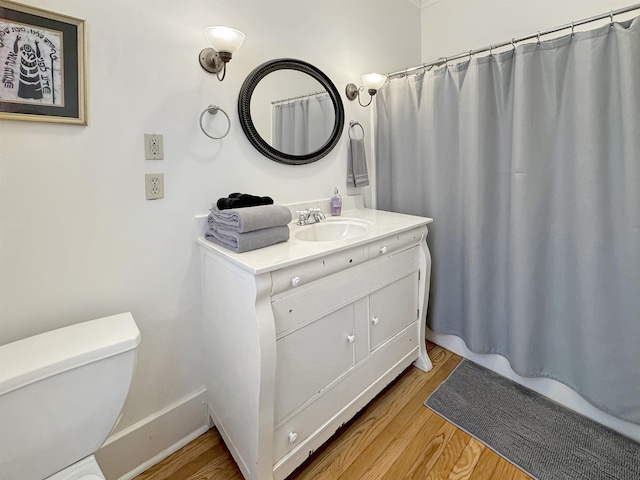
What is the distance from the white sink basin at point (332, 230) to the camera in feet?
5.36

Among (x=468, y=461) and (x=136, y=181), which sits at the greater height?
(x=136, y=181)

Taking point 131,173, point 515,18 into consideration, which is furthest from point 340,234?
point 515,18

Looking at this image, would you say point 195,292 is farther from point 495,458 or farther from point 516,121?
point 516,121

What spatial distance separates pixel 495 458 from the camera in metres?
1.35

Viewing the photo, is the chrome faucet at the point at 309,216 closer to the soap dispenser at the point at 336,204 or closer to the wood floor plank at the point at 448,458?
the soap dispenser at the point at 336,204

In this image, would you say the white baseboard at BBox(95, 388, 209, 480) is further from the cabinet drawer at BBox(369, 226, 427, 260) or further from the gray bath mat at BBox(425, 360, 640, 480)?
the gray bath mat at BBox(425, 360, 640, 480)

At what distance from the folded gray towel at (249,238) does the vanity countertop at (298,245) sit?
0.02 metres

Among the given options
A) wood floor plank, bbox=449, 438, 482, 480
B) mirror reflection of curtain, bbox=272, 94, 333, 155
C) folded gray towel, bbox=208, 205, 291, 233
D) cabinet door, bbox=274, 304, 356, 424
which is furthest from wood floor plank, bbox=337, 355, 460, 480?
mirror reflection of curtain, bbox=272, 94, 333, 155

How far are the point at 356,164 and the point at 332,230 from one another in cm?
56

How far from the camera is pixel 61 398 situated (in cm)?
85

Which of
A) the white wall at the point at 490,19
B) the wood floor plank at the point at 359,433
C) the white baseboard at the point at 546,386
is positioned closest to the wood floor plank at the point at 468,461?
the wood floor plank at the point at 359,433

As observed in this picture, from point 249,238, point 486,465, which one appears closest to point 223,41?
point 249,238

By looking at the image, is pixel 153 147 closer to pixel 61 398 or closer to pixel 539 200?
pixel 61 398

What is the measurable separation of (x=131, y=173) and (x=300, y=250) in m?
0.71
